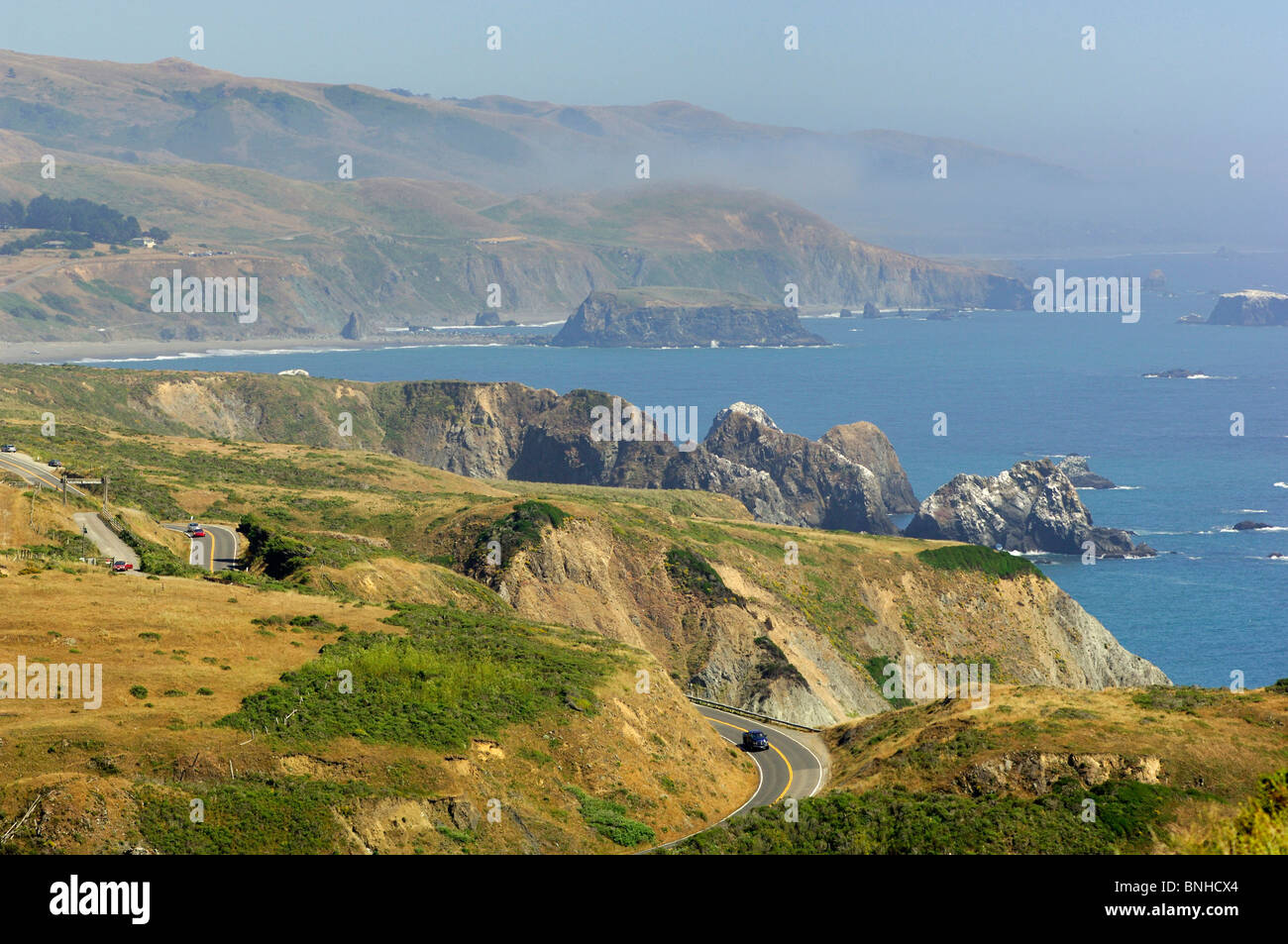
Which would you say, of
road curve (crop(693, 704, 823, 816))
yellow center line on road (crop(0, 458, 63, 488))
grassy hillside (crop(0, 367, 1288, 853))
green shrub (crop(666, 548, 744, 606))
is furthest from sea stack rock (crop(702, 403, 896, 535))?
yellow center line on road (crop(0, 458, 63, 488))

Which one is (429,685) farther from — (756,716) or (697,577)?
(697,577)

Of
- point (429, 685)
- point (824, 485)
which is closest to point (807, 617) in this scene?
point (429, 685)

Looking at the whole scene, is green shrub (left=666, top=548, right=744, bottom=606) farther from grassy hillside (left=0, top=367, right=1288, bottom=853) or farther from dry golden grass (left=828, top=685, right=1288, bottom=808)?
dry golden grass (left=828, top=685, right=1288, bottom=808)

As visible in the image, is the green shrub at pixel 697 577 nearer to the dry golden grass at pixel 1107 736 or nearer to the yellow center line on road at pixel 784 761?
the yellow center line on road at pixel 784 761

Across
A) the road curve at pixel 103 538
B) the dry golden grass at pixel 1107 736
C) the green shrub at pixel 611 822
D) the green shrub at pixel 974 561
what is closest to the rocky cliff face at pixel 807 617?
the green shrub at pixel 974 561

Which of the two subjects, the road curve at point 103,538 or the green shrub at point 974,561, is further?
the green shrub at point 974,561
